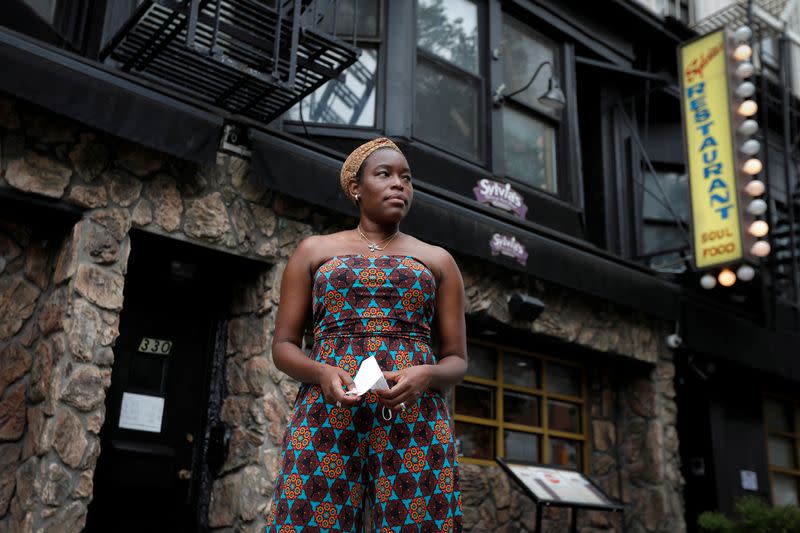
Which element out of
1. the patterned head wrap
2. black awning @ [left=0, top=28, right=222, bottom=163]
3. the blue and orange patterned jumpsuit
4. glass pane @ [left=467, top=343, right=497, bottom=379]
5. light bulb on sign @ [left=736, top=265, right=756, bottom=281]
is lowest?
the blue and orange patterned jumpsuit

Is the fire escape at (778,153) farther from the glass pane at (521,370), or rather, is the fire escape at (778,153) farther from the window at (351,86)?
the window at (351,86)

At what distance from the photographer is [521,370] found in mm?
8641

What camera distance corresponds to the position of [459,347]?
2721 millimetres

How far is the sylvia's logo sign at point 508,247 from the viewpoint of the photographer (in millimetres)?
7406

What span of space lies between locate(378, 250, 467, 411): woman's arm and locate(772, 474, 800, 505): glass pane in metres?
9.09

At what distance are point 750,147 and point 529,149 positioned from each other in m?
2.29

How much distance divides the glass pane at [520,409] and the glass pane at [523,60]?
3.17 metres

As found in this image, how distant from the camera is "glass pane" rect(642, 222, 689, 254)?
419 inches

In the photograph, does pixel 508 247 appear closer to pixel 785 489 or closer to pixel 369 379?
pixel 369 379

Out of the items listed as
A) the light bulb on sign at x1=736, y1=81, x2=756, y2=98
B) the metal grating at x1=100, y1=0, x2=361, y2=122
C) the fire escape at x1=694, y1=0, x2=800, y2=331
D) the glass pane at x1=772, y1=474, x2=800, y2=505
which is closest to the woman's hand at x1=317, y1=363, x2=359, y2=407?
the metal grating at x1=100, y1=0, x2=361, y2=122

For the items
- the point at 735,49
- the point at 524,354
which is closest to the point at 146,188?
the point at 524,354

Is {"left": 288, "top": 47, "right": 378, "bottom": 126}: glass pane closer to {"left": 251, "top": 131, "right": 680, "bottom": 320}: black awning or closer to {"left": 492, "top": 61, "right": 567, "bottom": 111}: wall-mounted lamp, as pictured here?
{"left": 251, "top": 131, "right": 680, "bottom": 320}: black awning

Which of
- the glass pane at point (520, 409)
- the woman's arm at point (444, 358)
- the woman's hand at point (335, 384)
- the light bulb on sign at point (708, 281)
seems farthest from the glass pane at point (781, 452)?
the woman's hand at point (335, 384)

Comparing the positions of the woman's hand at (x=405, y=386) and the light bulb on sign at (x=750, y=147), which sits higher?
the light bulb on sign at (x=750, y=147)
